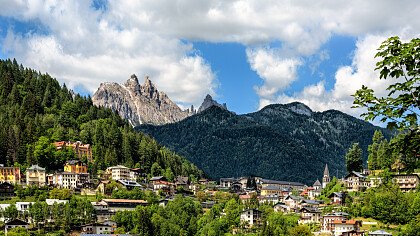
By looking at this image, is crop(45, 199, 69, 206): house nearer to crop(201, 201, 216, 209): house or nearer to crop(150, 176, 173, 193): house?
crop(150, 176, 173, 193): house

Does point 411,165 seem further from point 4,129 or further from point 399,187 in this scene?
point 4,129

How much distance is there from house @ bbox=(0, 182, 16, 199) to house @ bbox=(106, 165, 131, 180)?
2857cm

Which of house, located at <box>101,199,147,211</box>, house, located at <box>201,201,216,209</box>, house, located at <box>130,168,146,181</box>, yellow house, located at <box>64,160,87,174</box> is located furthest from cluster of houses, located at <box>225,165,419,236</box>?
yellow house, located at <box>64,160,87,174</box>

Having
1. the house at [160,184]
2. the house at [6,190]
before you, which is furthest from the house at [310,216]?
the house at [6,190]

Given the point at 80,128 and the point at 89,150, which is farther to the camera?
the point at 80,128

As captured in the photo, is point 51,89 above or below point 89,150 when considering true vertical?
above

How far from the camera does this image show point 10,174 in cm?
12875

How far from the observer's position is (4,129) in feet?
474

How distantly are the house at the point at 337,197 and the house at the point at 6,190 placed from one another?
73.5 meters

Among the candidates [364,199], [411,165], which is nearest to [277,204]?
[364,199]

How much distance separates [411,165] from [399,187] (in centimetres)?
10986

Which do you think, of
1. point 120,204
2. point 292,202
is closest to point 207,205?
point 292,202

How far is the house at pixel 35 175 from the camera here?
129 metres

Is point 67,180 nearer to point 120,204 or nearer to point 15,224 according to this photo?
point 120,204
